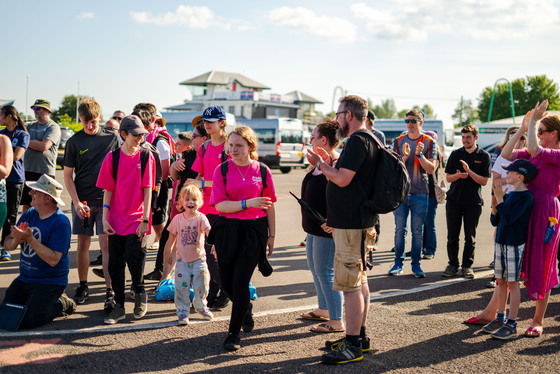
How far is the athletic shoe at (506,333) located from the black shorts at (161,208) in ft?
14.4

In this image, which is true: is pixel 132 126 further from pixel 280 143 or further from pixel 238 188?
pixel 280 143

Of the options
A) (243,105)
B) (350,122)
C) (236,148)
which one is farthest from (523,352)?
(243,105)

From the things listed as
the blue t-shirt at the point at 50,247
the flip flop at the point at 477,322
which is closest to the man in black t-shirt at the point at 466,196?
the flip flop at the point at 477,322

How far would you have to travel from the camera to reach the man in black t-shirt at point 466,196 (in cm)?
750

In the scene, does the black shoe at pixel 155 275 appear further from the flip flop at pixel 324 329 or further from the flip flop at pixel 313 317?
the flip flop at pixel 324 329

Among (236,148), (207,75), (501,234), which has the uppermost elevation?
(207,75)

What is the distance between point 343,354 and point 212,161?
8.23ft

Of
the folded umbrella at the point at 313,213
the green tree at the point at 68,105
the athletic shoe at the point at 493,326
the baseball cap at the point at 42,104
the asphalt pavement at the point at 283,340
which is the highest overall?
the green tree at the point at 68,105

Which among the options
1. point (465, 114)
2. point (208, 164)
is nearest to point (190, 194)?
point (208, 164)

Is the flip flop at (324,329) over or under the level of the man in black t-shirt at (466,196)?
under

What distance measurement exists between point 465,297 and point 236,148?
11.3 feet

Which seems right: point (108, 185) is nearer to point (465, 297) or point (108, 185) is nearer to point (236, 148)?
point (236, 148)

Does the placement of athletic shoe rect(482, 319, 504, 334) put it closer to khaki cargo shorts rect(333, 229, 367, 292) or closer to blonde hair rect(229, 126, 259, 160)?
khaki cargo shorts rect(333, 229, 367, 292)

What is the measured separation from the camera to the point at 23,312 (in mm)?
4879
